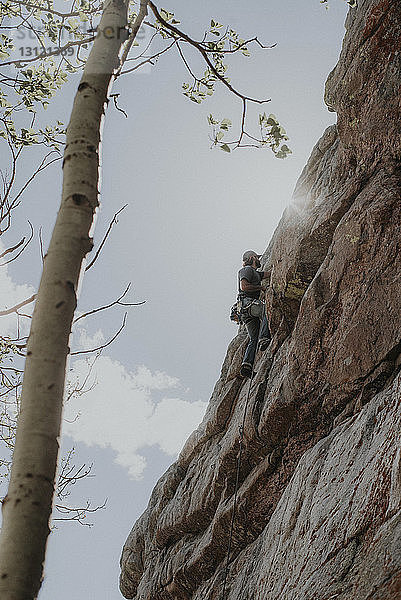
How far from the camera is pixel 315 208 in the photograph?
1201 centimetres

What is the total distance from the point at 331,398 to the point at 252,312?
5.82m

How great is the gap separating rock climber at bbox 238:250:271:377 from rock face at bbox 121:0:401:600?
1.19m

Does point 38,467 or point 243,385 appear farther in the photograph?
point 243,385

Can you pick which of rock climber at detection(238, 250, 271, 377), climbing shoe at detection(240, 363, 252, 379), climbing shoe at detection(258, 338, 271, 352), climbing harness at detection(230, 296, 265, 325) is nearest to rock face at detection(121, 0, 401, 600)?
climbing shoe at detection(240, 363, 252, 379)

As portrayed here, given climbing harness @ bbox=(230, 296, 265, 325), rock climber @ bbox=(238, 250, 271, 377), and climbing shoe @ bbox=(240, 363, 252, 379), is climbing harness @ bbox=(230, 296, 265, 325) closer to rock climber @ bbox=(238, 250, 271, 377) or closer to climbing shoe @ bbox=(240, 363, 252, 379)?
rock climber @ bbox=(238, 250, 271, 377)

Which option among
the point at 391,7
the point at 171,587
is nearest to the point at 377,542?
the point at 391,7

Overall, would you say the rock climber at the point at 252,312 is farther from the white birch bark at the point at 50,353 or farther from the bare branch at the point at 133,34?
the white birch bark at the point at 50,353

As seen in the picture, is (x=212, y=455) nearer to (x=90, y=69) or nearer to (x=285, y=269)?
(x=285, y=269)

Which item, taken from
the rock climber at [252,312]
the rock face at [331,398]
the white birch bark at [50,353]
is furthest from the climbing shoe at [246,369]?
the white birch bark at [50,353]

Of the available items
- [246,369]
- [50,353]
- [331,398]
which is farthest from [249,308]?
[50,353]

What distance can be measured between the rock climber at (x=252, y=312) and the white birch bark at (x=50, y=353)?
11229 millimetres

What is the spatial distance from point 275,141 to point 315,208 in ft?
18.9

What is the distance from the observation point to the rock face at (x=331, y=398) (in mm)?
6555

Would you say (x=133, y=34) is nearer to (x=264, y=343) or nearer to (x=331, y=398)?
(x=331, y=398)
